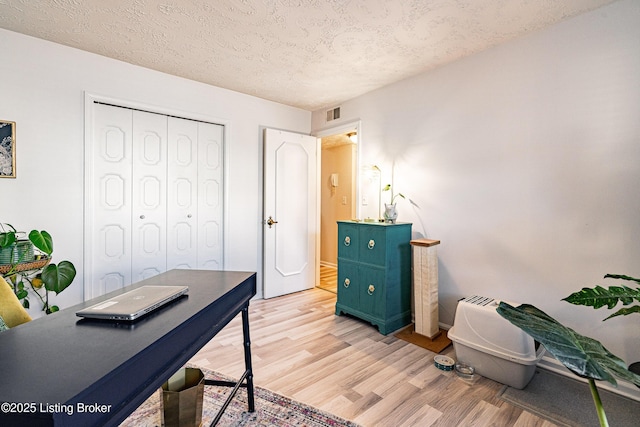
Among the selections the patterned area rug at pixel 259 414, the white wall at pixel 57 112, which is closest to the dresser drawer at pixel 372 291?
the patterned area rug at pixel 259 414

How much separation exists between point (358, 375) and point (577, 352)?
1.59 m

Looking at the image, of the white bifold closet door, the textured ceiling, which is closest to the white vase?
the textured ceiling

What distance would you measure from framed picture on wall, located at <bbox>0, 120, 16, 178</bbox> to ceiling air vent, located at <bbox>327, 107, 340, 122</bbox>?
3.01 m

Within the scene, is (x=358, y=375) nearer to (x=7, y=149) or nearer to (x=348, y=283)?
(x=348, y=283)

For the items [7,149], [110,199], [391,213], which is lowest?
[391,213]

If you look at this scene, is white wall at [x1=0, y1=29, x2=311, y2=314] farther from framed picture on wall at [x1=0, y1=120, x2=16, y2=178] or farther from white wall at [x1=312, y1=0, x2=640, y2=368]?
white wall at [x1=312, y1=0, x2=640, y2=368]

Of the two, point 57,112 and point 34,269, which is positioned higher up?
point 57,112

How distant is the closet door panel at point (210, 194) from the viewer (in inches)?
126

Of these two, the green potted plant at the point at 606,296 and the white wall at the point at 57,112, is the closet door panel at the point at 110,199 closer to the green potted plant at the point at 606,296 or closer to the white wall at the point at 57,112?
the white wall at the point at 57,112

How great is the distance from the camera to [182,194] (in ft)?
10.1

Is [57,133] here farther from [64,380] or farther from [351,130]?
[351,130]

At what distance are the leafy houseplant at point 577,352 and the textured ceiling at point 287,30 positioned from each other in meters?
1.92

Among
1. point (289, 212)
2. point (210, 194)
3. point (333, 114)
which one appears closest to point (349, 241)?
point (289, 212)

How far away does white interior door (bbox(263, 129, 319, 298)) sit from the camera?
11.9 ft
